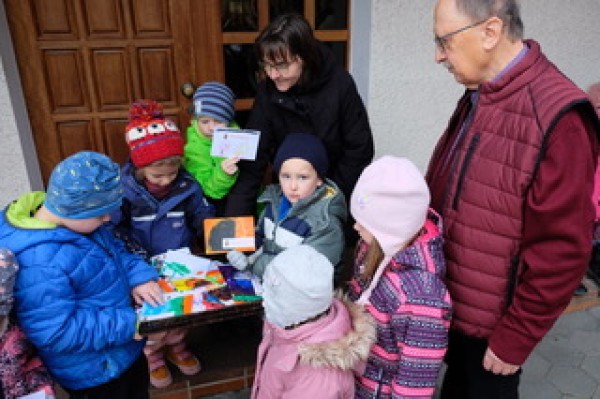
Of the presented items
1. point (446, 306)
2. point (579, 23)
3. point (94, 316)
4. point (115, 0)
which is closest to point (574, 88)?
point (446, 306)

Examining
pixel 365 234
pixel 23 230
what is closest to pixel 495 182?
pixel 365 234

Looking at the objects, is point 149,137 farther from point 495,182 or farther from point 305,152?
point 495,182

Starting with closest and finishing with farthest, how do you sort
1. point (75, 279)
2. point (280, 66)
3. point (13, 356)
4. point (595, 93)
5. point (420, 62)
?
1. point (13, 356)
2. point (75, 279)
3. point (280, 66)
4. point (420, 62)
5. point (595, 93)

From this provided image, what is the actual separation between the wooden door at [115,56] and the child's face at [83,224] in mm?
1684

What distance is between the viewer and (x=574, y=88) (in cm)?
151

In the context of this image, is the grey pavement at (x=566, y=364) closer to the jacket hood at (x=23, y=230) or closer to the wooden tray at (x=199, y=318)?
the wooden tray at (x=199, y=318)

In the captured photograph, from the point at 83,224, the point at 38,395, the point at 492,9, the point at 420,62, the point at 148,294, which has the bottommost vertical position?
the point at 38,395

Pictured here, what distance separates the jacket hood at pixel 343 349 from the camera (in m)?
1.59

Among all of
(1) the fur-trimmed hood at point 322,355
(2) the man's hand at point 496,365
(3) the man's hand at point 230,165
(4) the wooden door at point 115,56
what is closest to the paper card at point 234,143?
(3) the man's hand at point 230,165

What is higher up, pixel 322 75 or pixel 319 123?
pixel 322 75

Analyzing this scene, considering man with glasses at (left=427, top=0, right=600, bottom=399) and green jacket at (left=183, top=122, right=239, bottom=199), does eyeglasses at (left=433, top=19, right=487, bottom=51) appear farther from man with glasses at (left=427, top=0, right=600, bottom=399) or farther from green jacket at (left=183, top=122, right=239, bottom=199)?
green jacket at (left=183, top=122, right=239, bottom=199)

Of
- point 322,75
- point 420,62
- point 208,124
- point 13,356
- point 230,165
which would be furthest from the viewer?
point 420,62

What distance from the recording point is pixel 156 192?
2494mm

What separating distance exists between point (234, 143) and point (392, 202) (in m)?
1.20
